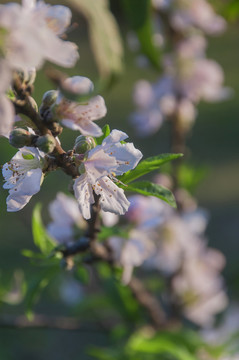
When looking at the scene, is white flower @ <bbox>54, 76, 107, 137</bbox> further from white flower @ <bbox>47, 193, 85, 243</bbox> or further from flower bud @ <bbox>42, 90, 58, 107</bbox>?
white flower @ <bbox>47, 193, 85, 243</bbox>

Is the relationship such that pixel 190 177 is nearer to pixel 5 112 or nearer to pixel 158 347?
pixel 158 347

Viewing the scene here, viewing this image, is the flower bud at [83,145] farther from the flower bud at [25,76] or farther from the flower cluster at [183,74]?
the flower cluster at [183,74]

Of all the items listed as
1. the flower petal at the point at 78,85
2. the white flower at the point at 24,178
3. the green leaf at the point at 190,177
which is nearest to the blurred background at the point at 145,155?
the green leaf at the point at 190,177

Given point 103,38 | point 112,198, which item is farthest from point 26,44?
point 103,38

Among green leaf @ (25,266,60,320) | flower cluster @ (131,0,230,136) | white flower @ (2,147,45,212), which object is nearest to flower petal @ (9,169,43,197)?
white flower @ (2,147,45,212)

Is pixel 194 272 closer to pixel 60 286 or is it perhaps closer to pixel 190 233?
pixel 190 233

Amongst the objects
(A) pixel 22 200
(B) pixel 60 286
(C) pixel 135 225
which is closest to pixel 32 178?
(A) pixel 22 200
